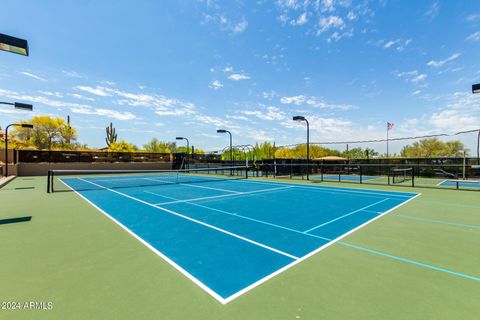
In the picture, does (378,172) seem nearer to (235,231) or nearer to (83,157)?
(235,231)

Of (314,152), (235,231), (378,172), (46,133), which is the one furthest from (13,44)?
(46,133)

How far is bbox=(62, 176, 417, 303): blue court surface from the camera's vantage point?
12.1ft

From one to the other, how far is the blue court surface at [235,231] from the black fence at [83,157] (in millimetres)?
22785

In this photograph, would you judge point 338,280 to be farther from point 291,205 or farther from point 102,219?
point 102,219

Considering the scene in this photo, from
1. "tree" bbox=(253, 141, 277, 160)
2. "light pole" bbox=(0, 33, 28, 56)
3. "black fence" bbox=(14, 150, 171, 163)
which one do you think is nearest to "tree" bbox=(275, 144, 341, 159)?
"tree" bbox=(253, 141, 277, 160)

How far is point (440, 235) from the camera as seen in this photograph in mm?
5523

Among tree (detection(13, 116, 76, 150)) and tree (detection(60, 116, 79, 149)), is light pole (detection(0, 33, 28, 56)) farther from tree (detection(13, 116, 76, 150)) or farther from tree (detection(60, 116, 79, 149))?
tree (detection(60, 116, 79, 149))

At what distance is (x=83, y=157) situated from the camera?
2883 centimetres

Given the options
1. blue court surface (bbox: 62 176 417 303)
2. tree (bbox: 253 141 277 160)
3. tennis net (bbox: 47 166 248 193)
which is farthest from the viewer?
tree (bbox: 253 141 277 160)

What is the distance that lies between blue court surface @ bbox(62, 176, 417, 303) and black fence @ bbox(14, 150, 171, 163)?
22785 millimetres

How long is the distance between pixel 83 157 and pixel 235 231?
30.2 m

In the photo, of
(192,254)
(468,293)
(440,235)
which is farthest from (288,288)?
(440,235)

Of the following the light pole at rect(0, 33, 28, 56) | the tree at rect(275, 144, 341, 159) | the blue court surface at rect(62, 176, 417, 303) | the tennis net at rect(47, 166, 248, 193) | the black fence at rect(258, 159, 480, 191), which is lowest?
the tennis net at rect(47, 166, 248, 193)

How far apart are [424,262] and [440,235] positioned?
6.95 ft
